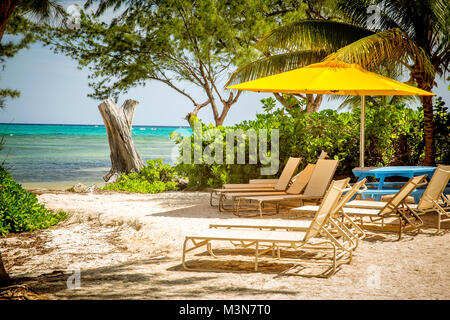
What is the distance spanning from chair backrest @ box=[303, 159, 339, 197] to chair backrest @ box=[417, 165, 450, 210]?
68.8 inches

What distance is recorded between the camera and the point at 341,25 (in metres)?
12.2

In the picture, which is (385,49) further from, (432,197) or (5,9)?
(5,9)

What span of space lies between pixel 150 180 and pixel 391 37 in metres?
7.64

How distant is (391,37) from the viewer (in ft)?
33.4

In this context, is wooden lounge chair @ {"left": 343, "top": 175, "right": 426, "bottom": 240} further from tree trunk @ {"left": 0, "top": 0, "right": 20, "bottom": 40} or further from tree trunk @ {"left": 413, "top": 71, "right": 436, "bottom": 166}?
tree trunk @ {"left": 0, "top": 0, "right": 20, "bottom": 40}

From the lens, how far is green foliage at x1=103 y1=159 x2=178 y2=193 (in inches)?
532

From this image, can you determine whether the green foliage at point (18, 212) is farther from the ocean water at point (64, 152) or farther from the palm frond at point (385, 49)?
the palm frond at point (385, 49)

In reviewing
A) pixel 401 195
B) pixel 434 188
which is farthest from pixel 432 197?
pixel 401 195

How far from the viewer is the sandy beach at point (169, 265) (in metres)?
4.39

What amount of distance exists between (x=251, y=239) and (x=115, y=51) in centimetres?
1639

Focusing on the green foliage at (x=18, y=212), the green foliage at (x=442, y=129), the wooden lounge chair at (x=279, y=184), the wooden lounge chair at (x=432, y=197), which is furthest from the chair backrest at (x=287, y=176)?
the green foliage at (x=18, y=212)

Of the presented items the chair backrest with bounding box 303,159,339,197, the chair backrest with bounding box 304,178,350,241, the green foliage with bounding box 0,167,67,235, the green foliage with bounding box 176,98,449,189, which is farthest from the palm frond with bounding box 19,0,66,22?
Answer: the chair backrest with bounding box 304,178,350,241
